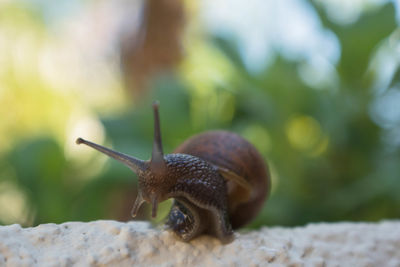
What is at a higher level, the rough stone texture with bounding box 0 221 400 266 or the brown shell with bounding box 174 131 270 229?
the brown shell with bounding box 174 131 270 229

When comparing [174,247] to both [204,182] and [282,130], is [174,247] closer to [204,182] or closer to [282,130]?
[204,182]

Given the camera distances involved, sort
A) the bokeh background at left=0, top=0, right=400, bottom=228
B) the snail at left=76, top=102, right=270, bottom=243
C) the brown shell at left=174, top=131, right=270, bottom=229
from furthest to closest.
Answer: the bokeh background at left=0, top=0, right=400, bottom=228, the brown shell at left=174, top=131, right=270, bottom=229, the snail at left=76, top=102, right=270, bottom=243

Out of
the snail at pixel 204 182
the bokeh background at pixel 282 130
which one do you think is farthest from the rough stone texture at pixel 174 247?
the bokeh background at pixel 282 130

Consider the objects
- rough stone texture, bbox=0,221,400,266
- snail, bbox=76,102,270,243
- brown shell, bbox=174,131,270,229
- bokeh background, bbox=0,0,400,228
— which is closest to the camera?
rough stone texture, bbox=0,221,400,266

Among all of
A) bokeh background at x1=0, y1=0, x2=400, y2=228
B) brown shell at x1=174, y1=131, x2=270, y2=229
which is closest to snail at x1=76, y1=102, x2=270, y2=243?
brown shell at x1=174, y1=131, x2=270, y2=229

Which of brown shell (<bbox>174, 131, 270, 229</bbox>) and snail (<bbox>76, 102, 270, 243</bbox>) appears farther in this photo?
brown shell (<bbox>174, 131, 270, 229</bbox>)

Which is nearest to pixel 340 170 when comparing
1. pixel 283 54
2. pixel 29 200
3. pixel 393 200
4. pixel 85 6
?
pixel 393 200

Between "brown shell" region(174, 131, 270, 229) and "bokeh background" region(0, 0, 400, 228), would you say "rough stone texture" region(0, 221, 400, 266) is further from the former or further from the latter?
"bokeh background" region(0, 0, 400, 228)

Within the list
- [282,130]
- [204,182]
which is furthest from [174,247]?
[282,130]

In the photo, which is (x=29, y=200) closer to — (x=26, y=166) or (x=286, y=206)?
(x=26, y=166)
